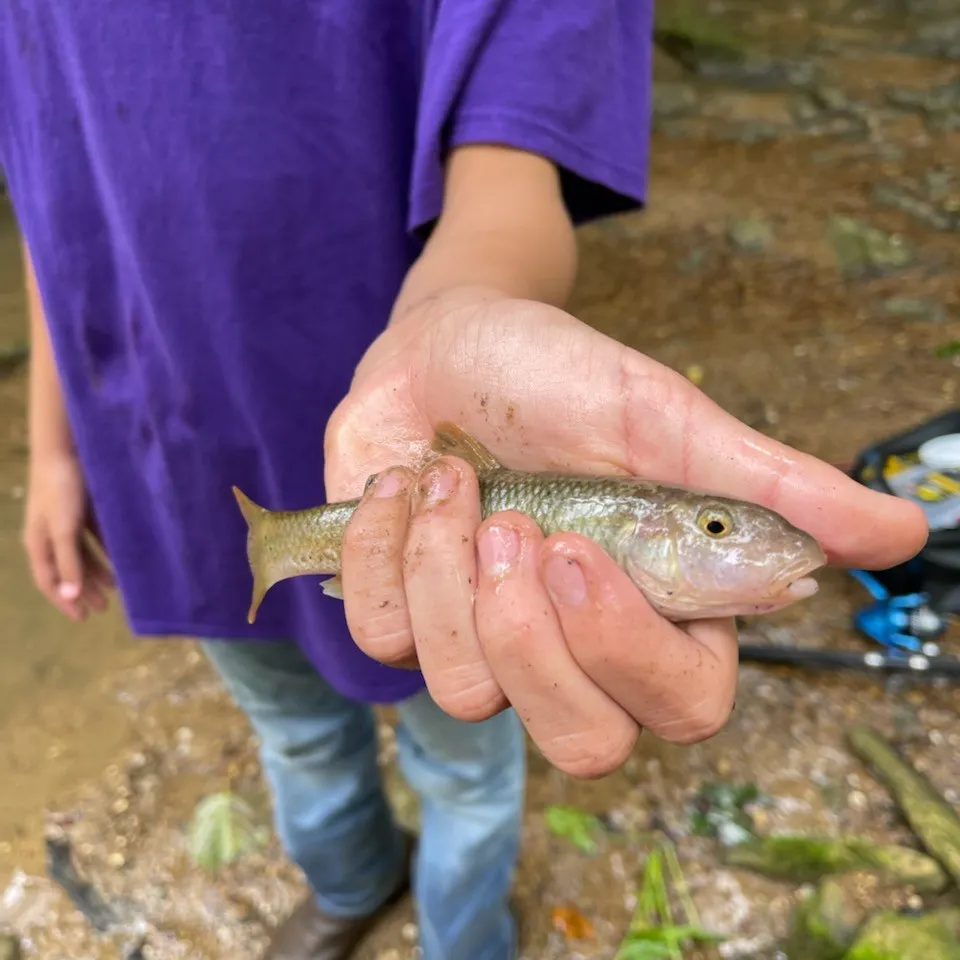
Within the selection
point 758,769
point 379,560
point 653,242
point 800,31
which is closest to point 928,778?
point 758,769

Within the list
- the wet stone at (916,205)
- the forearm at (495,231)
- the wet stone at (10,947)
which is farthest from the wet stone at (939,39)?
the wet stone at (10,947)

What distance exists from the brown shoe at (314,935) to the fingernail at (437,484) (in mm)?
1693

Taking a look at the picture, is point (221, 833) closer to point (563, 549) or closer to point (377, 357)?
point (377, 357)

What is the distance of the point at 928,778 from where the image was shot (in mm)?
2590

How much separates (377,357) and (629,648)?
1.98 feet

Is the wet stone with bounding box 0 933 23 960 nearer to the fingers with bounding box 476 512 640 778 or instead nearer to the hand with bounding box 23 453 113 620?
the hand with bounding box 23 453 113 620

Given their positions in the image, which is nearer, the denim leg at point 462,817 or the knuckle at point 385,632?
the knuckle at point 385,632

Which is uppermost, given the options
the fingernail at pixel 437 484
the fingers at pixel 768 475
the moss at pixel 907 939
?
the fingers at pixel 768 475

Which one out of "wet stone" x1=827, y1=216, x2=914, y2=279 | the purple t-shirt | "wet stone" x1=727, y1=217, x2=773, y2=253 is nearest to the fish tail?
the purple t-shirt

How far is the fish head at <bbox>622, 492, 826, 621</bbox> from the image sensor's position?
1.06m

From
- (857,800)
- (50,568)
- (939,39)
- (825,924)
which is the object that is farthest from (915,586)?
(939,39)

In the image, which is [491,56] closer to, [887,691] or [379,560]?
[379,560]

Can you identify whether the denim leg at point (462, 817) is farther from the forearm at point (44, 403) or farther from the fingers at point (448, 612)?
the forearm at point (44, 403)

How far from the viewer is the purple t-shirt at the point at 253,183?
135 centimetres
